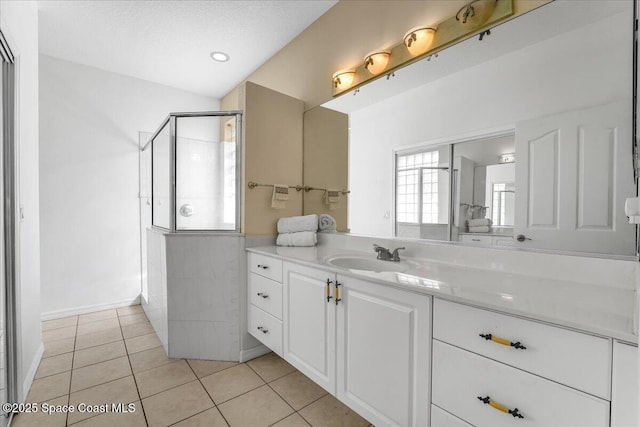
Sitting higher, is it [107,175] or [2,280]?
[107,175]

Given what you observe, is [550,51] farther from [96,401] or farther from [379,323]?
[96,401]

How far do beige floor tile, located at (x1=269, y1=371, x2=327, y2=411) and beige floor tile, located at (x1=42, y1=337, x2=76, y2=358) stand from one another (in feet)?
5.64

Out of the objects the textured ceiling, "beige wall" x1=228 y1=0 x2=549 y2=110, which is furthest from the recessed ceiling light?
"beige wall" x1=228 y1=0 x2=549 y2=110

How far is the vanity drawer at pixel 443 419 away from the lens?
3.06 feet

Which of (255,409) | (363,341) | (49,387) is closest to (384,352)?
(363,341)

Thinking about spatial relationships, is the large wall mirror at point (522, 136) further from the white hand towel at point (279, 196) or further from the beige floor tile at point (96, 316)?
the beige floor tile at point (96, 316)

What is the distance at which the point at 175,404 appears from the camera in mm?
1621

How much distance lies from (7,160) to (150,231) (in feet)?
4.07

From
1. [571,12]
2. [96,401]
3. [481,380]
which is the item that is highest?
[571,12]

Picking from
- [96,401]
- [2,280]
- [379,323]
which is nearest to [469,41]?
[379,323]

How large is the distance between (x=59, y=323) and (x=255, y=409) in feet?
7.90

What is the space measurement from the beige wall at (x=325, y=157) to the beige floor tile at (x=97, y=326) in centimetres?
214

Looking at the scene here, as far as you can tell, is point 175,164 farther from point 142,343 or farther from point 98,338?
point 98,338

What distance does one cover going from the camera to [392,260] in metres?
1.60
